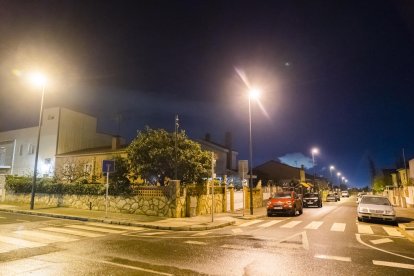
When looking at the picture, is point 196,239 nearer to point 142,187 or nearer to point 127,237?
point 127,237

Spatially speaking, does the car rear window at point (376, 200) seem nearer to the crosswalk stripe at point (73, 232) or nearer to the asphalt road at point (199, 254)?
the asphalt road at point (199, 254)

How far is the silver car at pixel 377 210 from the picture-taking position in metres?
16.6

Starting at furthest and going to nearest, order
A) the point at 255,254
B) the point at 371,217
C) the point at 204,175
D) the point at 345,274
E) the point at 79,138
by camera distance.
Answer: the point at 79,138
the point at 204,175
the point at 371,217
the point at 255,254
the point at 345,274

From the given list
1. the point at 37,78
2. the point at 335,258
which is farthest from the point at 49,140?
the point at 335,258

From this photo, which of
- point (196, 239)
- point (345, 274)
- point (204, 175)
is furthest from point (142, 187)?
point (345, 274)

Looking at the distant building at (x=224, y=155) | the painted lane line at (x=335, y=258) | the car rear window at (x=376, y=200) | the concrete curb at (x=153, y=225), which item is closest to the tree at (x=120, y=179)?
the concrete curb at (x=153, y=225)

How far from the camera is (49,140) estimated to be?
38.7 m

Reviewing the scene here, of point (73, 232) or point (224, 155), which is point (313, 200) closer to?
point (224, 155)

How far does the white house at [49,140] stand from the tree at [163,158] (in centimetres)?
1927

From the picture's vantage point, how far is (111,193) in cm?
2053

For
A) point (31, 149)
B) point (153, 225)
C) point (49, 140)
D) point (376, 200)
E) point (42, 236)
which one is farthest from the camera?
point (31, 149)

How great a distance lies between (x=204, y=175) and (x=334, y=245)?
13263 millimetres

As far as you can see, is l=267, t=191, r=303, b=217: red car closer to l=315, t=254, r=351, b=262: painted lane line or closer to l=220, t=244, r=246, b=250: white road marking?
l=220, t=244, r=246, b=250: white road marking

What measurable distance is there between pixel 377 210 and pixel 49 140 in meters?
35.8
